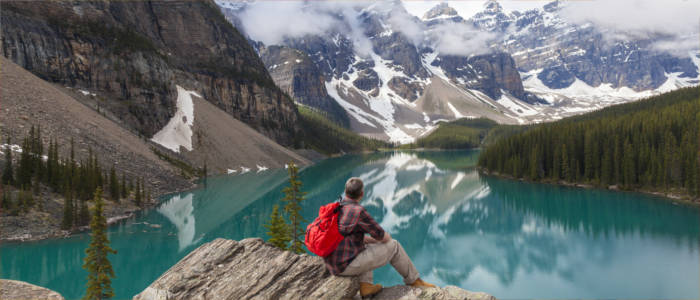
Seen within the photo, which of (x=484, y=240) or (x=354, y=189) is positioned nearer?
(x=354, y=189)

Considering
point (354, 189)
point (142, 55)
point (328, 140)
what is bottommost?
point (354, 189)

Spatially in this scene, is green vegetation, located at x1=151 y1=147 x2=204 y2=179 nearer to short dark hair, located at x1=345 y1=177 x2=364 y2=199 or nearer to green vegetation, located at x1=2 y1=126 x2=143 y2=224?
green vegetation, located at x1=2 y1=126 x2=143 y2=224

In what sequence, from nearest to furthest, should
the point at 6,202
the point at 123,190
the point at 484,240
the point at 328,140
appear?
the point at 6,202
the point at 484,240
the point at 123,190
the point at 328,140

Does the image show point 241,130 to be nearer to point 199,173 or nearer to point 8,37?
point 199,173

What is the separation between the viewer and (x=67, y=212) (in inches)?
993

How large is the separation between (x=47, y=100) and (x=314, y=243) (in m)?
53.2

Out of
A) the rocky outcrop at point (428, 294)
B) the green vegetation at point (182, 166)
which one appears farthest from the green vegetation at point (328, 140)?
the rocky outcrop at point (428, 294)

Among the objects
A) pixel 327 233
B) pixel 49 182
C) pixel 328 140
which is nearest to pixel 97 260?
pixel 327 233

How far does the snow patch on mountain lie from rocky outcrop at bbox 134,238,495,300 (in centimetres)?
6631

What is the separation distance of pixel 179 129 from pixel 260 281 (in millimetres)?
74694

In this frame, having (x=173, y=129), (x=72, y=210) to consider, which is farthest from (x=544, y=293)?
(x=173, y=129)

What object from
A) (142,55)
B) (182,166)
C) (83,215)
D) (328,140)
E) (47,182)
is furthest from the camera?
(328,140)

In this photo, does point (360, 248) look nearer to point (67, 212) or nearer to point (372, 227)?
point (372, 227)

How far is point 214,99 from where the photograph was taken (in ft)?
326
